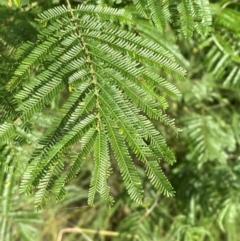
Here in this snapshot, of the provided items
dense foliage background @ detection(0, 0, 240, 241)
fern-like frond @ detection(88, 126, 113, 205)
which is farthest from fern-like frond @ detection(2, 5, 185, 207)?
dense foliage background @ detection(0, 0, 240, 241)

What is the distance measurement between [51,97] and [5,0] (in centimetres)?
43

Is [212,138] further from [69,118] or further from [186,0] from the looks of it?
[69,118]

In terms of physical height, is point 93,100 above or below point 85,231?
above

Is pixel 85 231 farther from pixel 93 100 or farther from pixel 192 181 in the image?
pixel 93 100

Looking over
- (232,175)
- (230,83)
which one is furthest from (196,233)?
(230,83)

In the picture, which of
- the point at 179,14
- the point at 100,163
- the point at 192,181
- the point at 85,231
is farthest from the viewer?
the point at 85,231

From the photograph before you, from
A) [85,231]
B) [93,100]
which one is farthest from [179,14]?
[85,231]

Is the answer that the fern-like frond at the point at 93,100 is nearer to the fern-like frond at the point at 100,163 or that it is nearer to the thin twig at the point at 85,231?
the fern-like frond at the point at 100,163

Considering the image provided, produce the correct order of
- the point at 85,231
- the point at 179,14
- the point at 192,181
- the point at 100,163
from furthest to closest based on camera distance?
the point at 85,231 → the point at 192,181 → the point at 179,14 → the point at 100,163

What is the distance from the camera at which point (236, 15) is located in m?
1.53

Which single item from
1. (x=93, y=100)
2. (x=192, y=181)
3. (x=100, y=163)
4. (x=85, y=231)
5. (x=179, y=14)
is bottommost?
(x=85, y=231)

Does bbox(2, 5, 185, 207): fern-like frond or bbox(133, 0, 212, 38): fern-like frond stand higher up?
bbox(133, 0, 212, 38): fern-like frond

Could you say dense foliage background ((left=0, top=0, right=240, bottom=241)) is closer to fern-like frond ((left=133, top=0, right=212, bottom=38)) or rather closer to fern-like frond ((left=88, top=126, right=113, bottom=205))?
fern-like frond ((left=133, top=0, right=212, bottom=38))

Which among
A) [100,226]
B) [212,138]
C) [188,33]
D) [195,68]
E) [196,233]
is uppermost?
[188,33]
